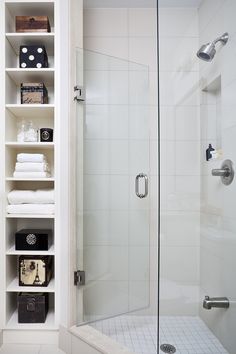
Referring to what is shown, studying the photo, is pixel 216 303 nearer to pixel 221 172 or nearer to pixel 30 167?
pixel 221 172

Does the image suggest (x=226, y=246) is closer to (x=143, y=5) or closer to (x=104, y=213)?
(x=104, y=213)

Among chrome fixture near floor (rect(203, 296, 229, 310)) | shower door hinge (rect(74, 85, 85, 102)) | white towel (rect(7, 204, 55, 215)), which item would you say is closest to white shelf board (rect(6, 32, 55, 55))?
shower door hinge (rect(74, 85, 85, 102))

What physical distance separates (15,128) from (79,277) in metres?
1.11

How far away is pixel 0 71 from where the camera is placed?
157cm

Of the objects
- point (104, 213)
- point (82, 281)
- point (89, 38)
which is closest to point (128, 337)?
point (82, 281)

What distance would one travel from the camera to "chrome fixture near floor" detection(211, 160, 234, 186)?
1.23 meters

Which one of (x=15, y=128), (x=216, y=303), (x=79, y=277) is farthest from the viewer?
(x=15, y=128)

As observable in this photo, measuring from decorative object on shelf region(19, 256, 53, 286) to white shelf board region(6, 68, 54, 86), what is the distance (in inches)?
46.5

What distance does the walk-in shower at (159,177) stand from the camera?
1.26 meters

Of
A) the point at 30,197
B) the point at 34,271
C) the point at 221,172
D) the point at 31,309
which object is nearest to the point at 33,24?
the point at 30,197

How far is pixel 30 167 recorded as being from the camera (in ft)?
5.34

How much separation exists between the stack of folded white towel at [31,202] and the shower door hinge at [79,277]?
15.9 inches

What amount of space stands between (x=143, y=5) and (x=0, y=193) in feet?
5.44

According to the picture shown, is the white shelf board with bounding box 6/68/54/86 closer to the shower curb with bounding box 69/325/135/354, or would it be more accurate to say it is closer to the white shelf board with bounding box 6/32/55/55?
the white shelf board with bounding box 6/32/55/55
